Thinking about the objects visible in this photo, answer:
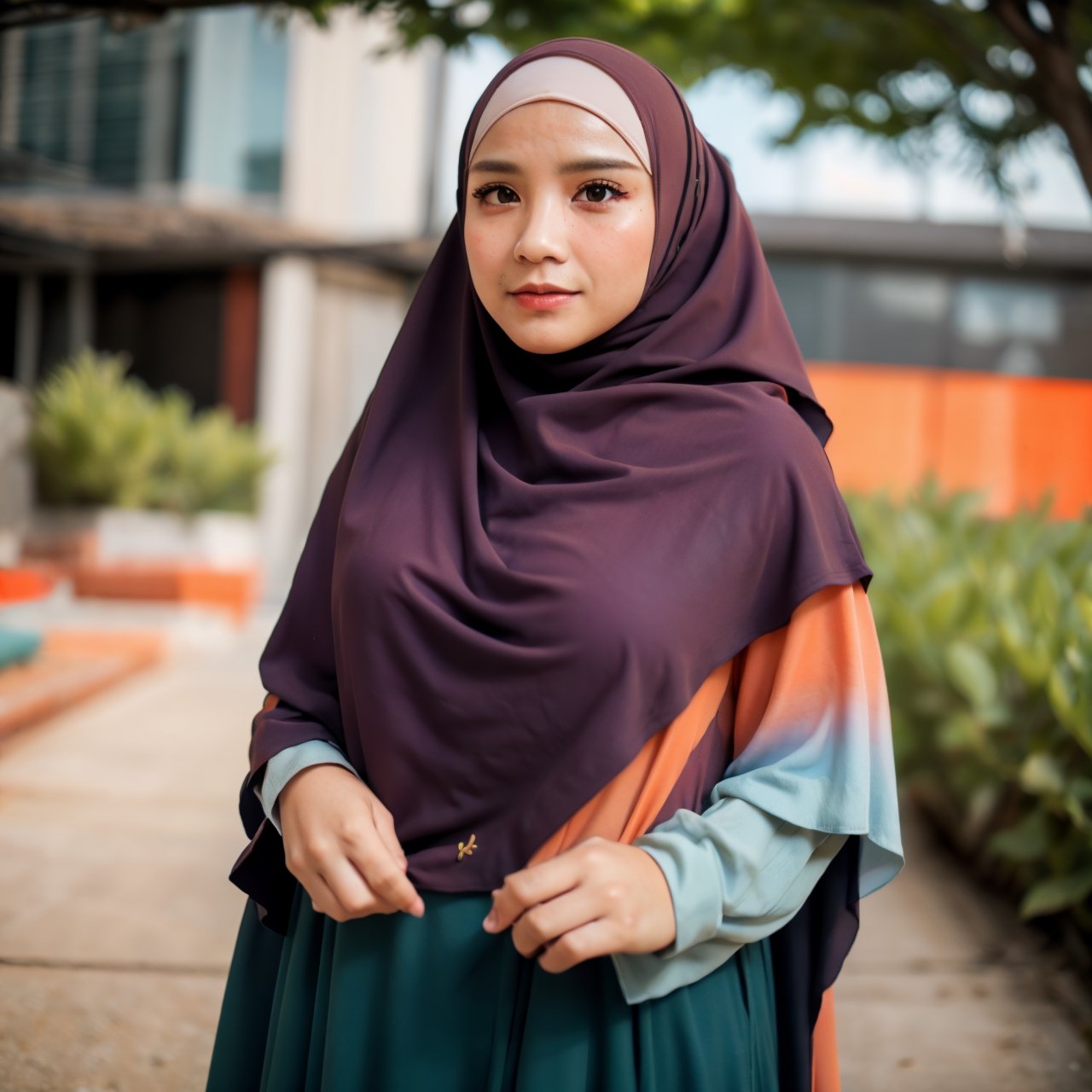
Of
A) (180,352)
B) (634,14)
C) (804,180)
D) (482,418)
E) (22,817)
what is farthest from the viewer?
(180,352)

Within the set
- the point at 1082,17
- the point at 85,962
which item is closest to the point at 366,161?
the point at 1082,17

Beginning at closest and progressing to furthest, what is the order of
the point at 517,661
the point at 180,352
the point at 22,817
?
the point at 517,661
the point at 22,817
the point at 180,352

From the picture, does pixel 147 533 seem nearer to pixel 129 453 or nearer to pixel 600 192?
pixel 129 453

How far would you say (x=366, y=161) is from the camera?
36.7 ft

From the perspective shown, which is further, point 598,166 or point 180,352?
point 180,352

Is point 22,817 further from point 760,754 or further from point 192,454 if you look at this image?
point 192,454

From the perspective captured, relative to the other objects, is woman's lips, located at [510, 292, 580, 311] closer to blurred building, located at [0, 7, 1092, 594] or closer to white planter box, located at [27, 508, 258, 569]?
white planter box, located at [27, 508, 258, 569]

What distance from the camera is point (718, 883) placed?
3.50ft

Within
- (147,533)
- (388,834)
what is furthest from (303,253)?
(388,834)

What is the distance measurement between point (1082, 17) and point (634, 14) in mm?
1638

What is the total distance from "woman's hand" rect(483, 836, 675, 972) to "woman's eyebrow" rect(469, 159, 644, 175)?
2.08 feet

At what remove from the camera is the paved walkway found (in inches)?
88.5

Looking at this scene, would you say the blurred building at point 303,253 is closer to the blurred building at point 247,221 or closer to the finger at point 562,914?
the blurred building at point 247,221

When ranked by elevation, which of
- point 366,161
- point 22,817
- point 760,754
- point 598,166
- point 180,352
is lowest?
point 22,817
